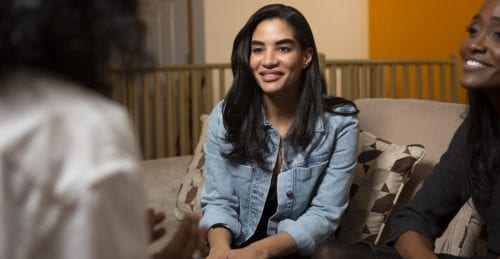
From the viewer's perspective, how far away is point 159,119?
3.19 m

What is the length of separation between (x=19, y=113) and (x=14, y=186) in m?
0.05

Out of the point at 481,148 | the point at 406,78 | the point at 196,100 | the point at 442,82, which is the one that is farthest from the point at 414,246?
the point at 442,82

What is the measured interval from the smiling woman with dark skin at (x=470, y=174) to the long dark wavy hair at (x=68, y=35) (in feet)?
3.96

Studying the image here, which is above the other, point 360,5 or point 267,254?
point 360,5

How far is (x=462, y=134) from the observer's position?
5.87ft

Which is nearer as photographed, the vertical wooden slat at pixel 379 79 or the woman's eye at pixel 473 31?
the woman's eye at pixel 473 31

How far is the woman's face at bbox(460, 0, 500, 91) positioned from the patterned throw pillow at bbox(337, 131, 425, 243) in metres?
0.48

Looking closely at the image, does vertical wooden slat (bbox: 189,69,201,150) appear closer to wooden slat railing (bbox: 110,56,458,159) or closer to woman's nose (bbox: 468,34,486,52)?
wooden slat railing (bbox: 110,56,458,159)

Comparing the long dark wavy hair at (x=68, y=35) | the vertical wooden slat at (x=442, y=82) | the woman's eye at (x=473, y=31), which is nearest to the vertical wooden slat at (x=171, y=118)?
the vertical wooden slat at (x=442, y=82)

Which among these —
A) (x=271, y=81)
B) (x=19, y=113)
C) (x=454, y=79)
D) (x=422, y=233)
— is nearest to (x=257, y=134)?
(x=271, y=81)

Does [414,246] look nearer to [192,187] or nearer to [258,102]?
[258,102]

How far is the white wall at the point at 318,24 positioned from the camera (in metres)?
3.82

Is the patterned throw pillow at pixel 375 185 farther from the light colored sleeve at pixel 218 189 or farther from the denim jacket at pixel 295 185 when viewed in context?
the light colored sleeve at pixel 218 189

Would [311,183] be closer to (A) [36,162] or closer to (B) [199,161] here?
(B) [199,161]
